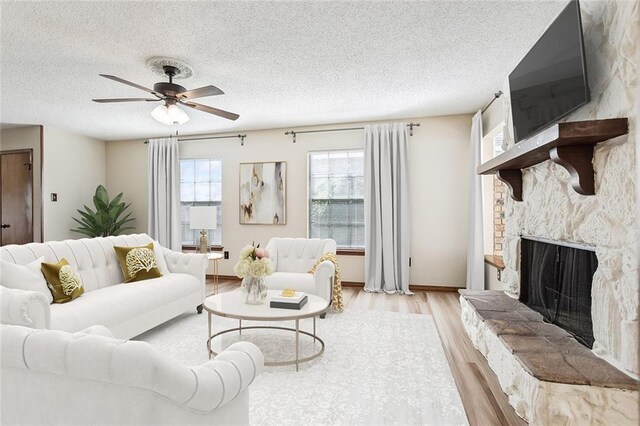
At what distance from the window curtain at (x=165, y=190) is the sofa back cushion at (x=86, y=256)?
7.33 ft

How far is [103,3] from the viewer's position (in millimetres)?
2180

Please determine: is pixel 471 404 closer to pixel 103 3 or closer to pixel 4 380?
pixel 4 380

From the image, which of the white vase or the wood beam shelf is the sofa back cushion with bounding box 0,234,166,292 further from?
the wood beam shelf

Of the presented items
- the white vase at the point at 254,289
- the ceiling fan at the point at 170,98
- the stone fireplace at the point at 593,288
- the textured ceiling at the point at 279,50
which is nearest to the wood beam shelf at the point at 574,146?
the stone fireplace at the point at 593,288

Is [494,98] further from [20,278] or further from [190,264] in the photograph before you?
[20,278]

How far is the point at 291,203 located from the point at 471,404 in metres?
3.86

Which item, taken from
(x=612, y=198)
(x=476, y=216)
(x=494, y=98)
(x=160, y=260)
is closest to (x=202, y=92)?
(x=160, y=260)

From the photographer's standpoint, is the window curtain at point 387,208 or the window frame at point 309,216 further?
the window frame at point 309,216

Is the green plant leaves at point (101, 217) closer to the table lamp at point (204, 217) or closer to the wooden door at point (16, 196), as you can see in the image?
the wooden door at point (16, 196)

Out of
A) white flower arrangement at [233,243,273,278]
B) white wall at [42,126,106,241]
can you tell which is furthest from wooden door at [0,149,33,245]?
white flower arrangement at [233,243,273,278]

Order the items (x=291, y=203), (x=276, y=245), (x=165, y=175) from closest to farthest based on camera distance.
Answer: (x=276, y=245), (x=291, y=203), (x=165, y=175)

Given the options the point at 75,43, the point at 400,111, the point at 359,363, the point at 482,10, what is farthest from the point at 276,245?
the point at 482,10

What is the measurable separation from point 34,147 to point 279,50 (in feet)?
15.7

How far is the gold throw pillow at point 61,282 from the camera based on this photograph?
264cm
